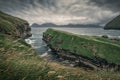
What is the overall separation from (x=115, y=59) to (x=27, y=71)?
41035 millimetres

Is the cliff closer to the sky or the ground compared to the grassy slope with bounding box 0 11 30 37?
closer to the ground

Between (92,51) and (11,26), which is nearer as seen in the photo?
(92,51)

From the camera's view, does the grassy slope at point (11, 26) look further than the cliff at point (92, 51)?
Yes

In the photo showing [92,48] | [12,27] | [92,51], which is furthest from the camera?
[12,27]

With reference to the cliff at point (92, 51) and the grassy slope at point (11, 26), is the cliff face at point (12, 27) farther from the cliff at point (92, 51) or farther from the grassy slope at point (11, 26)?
the cliff at point (92, 51)

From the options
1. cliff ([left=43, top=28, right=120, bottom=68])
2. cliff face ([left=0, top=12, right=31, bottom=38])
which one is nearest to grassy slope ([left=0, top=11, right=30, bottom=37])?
cliff face ([left=0, top=12, right=31, bottom=38])

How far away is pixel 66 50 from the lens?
5678cm

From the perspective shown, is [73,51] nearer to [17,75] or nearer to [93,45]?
[93,45]

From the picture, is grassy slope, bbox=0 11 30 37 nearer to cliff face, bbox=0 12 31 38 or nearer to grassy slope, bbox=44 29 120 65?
cliff face, bbox=0 12 31 38

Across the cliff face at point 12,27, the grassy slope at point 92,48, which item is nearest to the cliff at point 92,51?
the grassy slope at point 92,48

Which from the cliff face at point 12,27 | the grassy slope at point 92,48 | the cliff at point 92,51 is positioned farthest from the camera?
the cliff face at point 12,27

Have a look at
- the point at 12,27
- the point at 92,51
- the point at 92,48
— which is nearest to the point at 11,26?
the point at 12,27

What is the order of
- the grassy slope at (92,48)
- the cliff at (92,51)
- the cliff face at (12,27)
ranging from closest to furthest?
the cliff at (92,51)
the grassy slope at (92,48)
the cliff face at (12,27)

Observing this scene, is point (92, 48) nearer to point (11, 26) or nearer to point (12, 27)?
point (12, 27)
